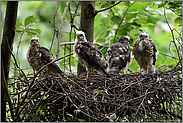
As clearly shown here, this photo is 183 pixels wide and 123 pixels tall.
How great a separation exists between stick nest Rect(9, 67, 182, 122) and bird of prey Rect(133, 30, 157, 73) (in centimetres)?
119

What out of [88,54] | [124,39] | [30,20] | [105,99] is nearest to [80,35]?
[88,54]

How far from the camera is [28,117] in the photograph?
2.15 meters

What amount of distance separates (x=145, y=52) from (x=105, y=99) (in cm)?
207

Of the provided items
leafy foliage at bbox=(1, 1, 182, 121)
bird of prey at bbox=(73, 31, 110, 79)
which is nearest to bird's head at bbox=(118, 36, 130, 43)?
leafy foliage at bbox=(1, 1, 182, 121)

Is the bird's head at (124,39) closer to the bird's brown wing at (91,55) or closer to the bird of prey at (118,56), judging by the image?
the bird of prey at (118,56)

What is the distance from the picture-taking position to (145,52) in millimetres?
4164

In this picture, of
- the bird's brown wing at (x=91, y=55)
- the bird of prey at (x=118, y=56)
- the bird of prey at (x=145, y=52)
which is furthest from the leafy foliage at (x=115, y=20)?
the bird's brown wing at (x=91, y=55)

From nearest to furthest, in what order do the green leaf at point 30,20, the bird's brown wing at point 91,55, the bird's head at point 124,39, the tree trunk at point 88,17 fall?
the green leaf at point 30,20 → the bird's brown wing at point 91,55 → the tree trunk at point 88,17 → the bird's head at point 124,39

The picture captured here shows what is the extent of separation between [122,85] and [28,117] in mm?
1295

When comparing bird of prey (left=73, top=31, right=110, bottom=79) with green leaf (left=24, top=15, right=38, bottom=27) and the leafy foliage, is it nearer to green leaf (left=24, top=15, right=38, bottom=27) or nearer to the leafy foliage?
the leafy foliage

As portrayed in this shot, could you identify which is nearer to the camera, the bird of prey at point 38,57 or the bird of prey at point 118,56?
the bird of prey at point 38,57

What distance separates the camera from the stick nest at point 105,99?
2268 millimetres

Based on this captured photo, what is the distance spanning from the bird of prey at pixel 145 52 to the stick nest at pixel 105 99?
3.90 feet

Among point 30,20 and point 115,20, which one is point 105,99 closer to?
point 30,20
